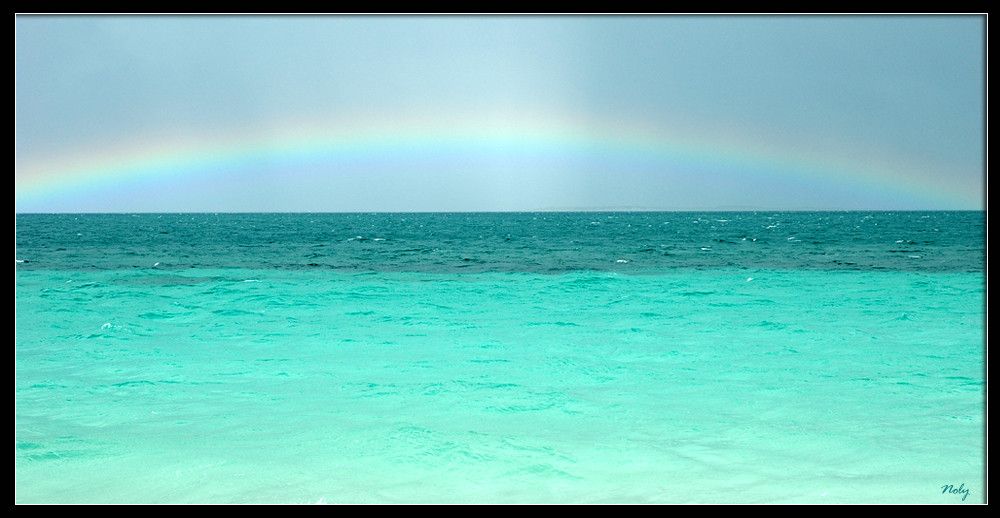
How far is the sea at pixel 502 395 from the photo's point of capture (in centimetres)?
454

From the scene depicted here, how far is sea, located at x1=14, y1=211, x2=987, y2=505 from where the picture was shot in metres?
4.54

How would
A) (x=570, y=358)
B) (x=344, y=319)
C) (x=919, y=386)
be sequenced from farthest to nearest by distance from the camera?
(x=344, y=319) → (x=570, y=358) → (x=919, y=386)

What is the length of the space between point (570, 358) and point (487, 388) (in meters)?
1.86

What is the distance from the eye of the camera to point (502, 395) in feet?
22.9
